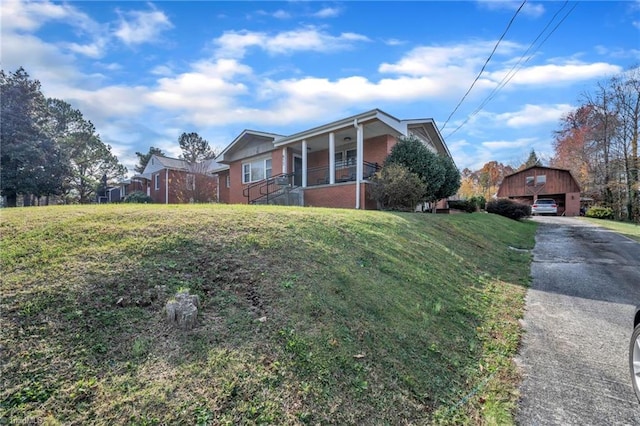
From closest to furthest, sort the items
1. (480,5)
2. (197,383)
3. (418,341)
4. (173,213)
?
(197,383) < (418,341) < (173,213) < (480,5)

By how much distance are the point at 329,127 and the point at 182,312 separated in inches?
525

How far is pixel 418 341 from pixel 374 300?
0.70 m

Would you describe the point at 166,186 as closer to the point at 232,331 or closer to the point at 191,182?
the point at 191,182

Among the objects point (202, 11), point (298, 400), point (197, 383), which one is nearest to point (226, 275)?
point (197, 383)

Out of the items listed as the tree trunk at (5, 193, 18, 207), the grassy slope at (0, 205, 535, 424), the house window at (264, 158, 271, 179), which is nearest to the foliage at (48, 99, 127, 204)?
the tree trunk at (5, 193, 18, 207)

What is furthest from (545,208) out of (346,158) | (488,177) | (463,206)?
(346,158)

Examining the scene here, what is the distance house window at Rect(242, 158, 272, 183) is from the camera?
19.6m

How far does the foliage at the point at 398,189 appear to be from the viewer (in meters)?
12.6

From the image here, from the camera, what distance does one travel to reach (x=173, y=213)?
5602 mm

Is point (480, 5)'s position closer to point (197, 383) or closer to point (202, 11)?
point (202, 11)

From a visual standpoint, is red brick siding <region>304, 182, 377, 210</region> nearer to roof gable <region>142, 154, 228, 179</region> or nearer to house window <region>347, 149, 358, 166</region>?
house window <region>347, 149, 358, 166</region>

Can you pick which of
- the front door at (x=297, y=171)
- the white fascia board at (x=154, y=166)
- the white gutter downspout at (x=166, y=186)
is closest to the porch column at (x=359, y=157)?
the front door at (x=297, y=171)

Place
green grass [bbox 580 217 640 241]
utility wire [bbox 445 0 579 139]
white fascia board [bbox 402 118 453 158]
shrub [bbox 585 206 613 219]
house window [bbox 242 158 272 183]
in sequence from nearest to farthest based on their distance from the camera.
Result: utility wire [bbox 445 0 579 139] → green grass [bbox 580 217 640 241] → white fascia board [bbox 402 118 453 158] → house window [bbox 242 158 272 183] → shrub [bbox 585 206 613 219]

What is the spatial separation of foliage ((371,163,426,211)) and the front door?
621 centimetres
